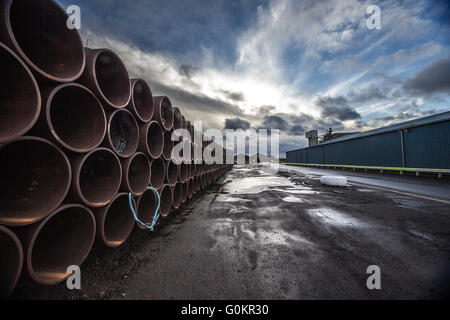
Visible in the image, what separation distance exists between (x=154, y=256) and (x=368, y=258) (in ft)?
9.49

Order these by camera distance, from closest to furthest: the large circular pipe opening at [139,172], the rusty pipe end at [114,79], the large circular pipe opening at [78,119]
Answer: the large circular pipe opening at [78,119], the rusty pipe end at [114,79], the large circular pipe opening at [139,172]

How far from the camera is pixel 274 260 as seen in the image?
7.20ft

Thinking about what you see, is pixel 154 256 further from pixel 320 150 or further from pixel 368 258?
pixel 320 150

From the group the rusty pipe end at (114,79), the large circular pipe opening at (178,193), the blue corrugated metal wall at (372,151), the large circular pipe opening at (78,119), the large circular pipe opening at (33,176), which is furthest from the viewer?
the blue corrugated metal wall at (372,151)

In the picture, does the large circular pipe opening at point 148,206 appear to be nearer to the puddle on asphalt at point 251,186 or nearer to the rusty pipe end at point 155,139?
the rusty pipe end at point 155,139

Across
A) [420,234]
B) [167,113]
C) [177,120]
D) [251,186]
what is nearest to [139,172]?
[167,113]

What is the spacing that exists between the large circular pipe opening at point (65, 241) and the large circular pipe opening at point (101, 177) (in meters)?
0.27

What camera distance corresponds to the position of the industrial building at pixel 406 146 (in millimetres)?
11688

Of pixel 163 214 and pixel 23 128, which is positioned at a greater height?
pixel 23 128

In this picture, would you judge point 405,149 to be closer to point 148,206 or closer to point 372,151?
point 372,151

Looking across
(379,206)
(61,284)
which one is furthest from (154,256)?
(379,206)

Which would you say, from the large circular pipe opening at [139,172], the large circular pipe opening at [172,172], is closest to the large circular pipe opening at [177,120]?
the large circular pipe opening at [172,172]

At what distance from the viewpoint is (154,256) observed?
2.33 m

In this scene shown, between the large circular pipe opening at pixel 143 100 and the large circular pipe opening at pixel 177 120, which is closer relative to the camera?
the large circular pipe opening at pixel 143 100
